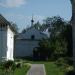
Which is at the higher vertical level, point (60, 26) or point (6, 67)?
point (60, 26)

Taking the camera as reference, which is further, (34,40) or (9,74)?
(34,40)

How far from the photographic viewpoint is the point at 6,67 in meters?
27.7

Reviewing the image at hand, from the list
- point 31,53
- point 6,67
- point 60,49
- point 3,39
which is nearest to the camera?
point 6,67

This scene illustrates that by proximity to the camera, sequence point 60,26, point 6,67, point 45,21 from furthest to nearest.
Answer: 1. point 45,21
2. point 60,26
3. point 6,67

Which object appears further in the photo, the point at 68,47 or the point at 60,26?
Answer: the point at 60,26

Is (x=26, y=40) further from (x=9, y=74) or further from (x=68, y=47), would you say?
(x=9, y=74)

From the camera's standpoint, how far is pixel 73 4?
942 inches

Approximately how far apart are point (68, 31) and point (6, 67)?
51601 mm

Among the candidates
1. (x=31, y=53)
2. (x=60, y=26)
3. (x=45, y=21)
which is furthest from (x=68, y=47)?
(x=45, y=21)

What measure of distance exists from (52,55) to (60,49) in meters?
2.26

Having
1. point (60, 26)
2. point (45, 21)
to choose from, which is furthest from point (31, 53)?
point (45, 21)

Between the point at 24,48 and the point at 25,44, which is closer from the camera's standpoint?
the point at 24,48

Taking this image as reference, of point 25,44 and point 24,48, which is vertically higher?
point 25,44

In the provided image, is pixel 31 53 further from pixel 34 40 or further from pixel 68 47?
pixel 68 47
